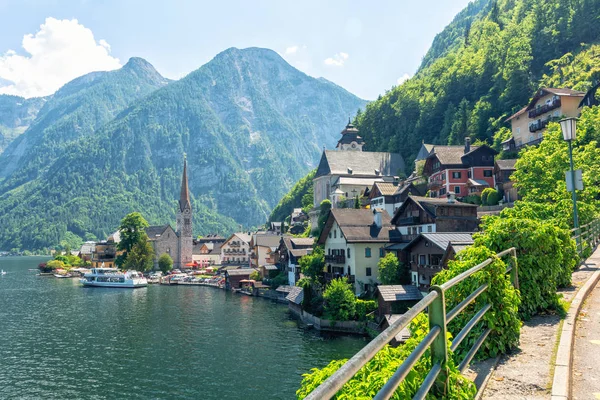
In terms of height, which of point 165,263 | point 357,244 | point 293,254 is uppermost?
point 357,244

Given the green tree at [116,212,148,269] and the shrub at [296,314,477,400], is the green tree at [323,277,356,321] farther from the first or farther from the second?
the green tree at [116,212,148,269]

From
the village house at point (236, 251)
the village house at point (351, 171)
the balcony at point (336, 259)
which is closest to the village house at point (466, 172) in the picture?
the balcony at point (336, 259)

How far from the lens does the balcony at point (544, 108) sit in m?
Result: 69.1

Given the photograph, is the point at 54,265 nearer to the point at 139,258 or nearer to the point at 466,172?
the point at 139,258

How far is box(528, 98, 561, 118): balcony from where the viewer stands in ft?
227

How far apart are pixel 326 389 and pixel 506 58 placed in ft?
392

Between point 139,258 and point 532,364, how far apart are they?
12502 cm

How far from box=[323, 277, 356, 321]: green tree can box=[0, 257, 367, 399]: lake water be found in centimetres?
317

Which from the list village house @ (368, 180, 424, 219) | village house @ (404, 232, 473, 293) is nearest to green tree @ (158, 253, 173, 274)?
village house @ (368, 180, 424, 219)

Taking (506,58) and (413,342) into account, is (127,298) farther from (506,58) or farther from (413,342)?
(506,58)

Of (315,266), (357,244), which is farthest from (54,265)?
(357,244)

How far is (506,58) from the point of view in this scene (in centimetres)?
10581

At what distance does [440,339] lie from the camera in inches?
172

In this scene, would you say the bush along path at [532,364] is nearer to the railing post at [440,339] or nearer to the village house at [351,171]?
the railing post at [440,339]
